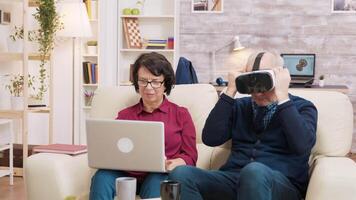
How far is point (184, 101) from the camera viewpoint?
271 cm

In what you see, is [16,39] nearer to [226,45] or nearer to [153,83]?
[226,45]

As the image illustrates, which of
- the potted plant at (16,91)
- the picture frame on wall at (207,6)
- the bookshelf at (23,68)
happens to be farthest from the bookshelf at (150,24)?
the potted plant at (16,91)

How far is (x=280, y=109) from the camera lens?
2.23 meters

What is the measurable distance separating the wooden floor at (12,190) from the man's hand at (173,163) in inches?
74.7

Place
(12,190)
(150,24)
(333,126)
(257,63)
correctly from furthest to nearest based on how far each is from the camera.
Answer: (150,24) → (12,190) → (333,126) → (257,63)

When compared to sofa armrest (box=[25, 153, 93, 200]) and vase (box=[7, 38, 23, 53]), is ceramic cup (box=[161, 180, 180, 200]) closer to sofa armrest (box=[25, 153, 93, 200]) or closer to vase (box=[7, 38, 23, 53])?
sofa armrest (box=[25, 153, 93, 200])

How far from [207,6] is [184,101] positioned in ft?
11.6

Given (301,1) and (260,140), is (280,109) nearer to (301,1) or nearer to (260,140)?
(260,140)

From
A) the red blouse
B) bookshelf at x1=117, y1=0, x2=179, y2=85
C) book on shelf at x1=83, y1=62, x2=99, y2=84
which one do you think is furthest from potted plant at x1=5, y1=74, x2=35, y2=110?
the red blouse

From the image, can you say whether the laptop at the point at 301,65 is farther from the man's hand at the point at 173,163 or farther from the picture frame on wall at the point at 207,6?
the man's hand at the point at 173,163

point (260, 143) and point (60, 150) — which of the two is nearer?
point (260, 143)

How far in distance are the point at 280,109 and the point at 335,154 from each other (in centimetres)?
39

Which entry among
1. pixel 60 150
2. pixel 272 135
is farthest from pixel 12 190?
pixel 272 135

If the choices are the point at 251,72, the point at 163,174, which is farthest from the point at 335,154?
the point at 163,174
